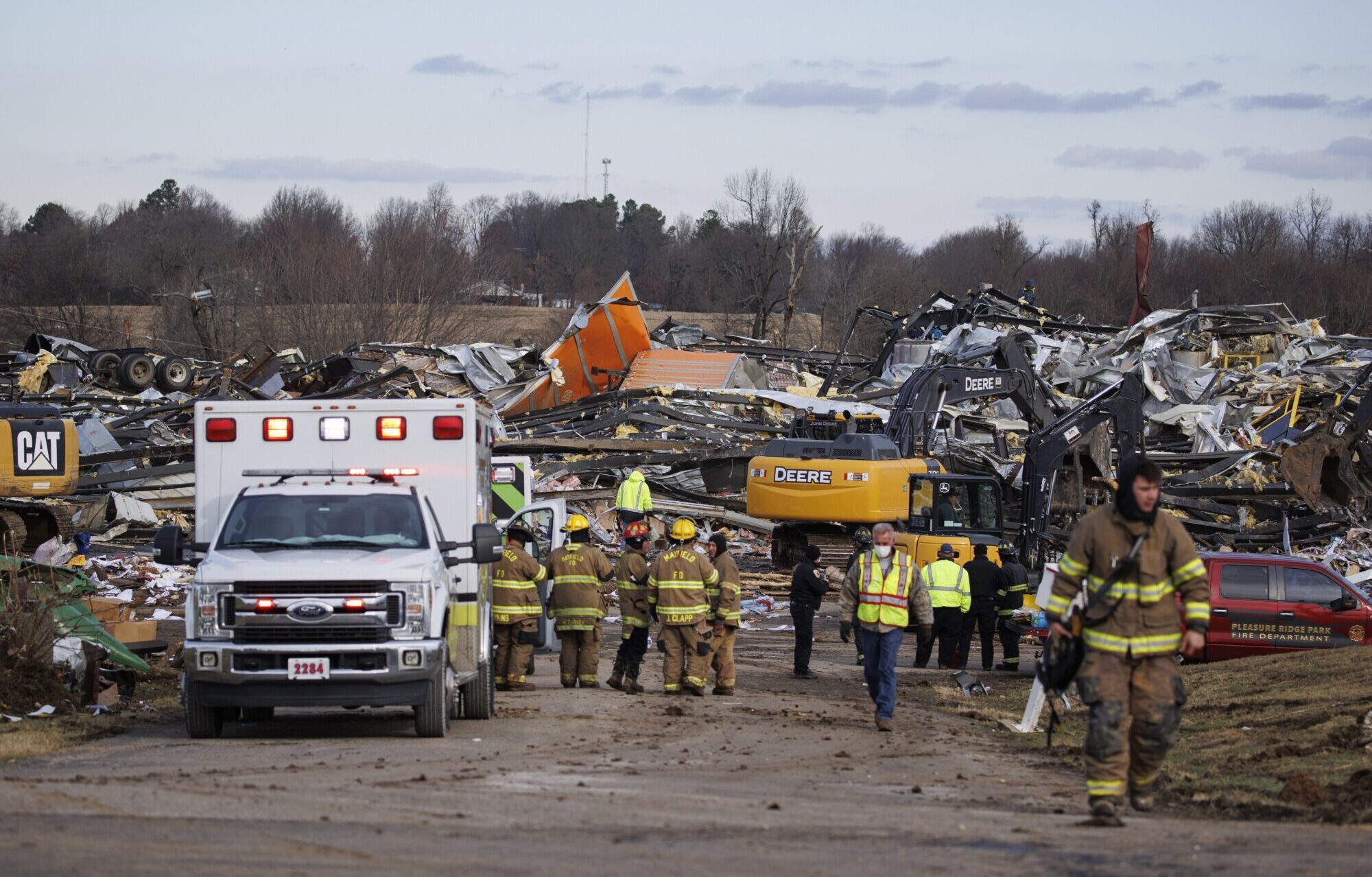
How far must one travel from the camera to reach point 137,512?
28.2m

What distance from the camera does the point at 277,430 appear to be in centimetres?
1249

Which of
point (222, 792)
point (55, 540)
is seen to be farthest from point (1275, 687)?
point (55, 540)

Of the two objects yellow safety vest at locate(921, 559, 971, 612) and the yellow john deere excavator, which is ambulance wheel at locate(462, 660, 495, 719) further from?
the yellow john deere excavator

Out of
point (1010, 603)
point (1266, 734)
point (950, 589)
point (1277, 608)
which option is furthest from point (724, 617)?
point (1277, 608)

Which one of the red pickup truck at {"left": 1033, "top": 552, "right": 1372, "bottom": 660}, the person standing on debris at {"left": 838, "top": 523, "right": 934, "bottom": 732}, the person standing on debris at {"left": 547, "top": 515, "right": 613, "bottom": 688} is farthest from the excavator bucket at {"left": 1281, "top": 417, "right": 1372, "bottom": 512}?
the person standing on debris at {"left": 547, "top": 515, "right": 613, "bottom": 688}

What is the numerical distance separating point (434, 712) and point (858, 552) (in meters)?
7.16

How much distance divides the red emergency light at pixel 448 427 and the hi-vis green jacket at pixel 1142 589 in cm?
557

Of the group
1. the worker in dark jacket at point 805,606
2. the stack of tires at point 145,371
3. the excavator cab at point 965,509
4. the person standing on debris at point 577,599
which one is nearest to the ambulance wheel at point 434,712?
the person standing on debris at point 577,599

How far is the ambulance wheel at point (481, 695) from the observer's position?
1274cm

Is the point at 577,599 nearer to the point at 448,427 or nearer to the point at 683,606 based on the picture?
the point at 683,606

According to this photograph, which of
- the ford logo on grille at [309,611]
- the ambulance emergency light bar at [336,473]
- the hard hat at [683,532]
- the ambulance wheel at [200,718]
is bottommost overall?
the ambulance wheel at [200,718]

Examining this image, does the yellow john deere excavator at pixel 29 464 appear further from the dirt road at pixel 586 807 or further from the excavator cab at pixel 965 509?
the excavator cab at pixel 965 509

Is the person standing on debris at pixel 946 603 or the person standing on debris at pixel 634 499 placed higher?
the person standing on debris at pixel 634 499

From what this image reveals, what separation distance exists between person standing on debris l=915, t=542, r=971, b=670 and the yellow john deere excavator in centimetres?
1279
